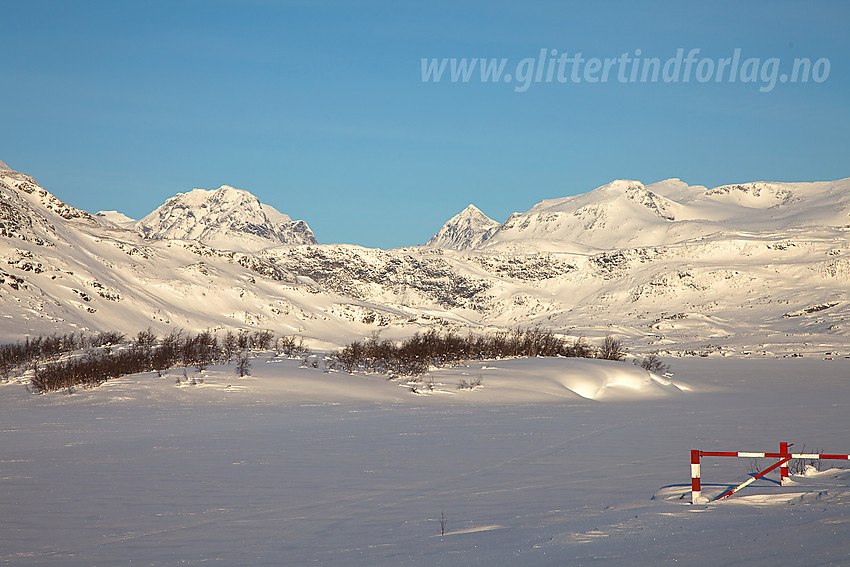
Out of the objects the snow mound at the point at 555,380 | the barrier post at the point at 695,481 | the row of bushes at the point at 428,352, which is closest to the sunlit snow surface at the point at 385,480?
the barrier post at the point at 695,481

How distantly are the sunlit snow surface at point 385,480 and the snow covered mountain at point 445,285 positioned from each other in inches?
943

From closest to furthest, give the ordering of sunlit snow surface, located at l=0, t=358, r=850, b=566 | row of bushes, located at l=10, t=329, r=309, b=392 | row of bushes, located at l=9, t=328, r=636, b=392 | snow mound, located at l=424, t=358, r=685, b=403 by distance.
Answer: sunlit snow surface, located at l=0, t=358, r=850, b=566, row of bushes, located at l=10, t=329, r=309, b=392, row of bushes, located at l=9, t=328, r=636, b=392, snow mound, located at l=424, t=358, r=685, b=403

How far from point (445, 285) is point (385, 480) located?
411ft

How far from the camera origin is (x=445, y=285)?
13562 cm

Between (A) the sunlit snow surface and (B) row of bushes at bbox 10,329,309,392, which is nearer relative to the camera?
(A) the sunlit snow surface

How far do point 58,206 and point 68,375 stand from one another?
51276 millimetres

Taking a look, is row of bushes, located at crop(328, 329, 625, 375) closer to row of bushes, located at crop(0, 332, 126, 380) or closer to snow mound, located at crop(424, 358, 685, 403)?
snow mound, located at crop(424, 358, 685, 403)

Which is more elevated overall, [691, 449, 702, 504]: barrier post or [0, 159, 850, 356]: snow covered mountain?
[0, 159, 850, 356]: snow covered mountain

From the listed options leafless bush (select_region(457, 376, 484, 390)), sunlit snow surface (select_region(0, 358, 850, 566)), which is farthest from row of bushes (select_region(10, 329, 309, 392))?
leafless bush (select_region(457, 376, 484, 390))

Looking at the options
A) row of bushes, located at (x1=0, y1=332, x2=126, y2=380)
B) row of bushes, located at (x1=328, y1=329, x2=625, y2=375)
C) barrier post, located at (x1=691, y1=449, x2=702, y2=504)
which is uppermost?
row of bushes, located at (x1=328, y1=329, x2=625, y2=375)

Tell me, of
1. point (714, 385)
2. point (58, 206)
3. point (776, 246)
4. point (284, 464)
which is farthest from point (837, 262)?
point (284, 464)

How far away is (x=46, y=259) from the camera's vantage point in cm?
4966

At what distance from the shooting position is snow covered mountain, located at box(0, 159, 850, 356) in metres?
49.6

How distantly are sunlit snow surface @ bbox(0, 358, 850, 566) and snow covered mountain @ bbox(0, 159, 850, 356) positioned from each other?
78.6 feet
